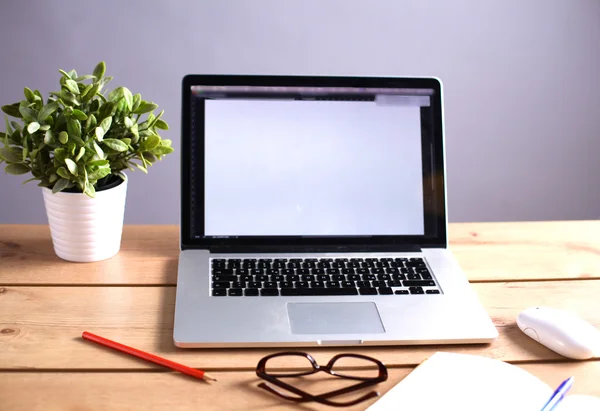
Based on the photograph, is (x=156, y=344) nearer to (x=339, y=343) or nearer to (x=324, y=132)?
(x=339, y=343)

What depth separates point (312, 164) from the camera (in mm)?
1145

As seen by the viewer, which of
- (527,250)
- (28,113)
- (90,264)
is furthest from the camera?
(527,250)

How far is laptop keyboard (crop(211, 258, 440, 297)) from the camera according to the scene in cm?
100

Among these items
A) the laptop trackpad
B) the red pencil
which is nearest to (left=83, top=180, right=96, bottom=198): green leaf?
the red pencil

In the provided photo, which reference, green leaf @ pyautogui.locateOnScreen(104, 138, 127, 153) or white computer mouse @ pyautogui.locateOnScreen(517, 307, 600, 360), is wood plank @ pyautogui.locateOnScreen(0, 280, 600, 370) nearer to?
white computer mouse @ pyautogui.locateOnScreen(517, 307, 600, 360)

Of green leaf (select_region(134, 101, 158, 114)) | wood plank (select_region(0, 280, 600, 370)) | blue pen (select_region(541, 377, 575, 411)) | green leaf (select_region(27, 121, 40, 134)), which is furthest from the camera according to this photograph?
green leaf (select_region(134, 101, 158, 114))

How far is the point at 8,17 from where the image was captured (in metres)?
1.87

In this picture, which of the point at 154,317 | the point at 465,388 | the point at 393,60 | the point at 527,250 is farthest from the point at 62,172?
the point at 393,60

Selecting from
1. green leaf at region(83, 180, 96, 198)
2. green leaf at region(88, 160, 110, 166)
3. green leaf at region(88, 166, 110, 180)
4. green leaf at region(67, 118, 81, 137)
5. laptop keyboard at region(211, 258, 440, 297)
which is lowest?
laptop keyboard at region(211, 258, 440, 297)

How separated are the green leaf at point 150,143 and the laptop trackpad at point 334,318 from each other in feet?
1.02

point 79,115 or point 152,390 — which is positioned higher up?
point 79,115

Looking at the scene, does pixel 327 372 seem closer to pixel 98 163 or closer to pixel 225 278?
pixel 225 278

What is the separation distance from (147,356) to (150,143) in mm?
340

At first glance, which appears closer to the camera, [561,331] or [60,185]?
[561,331]
